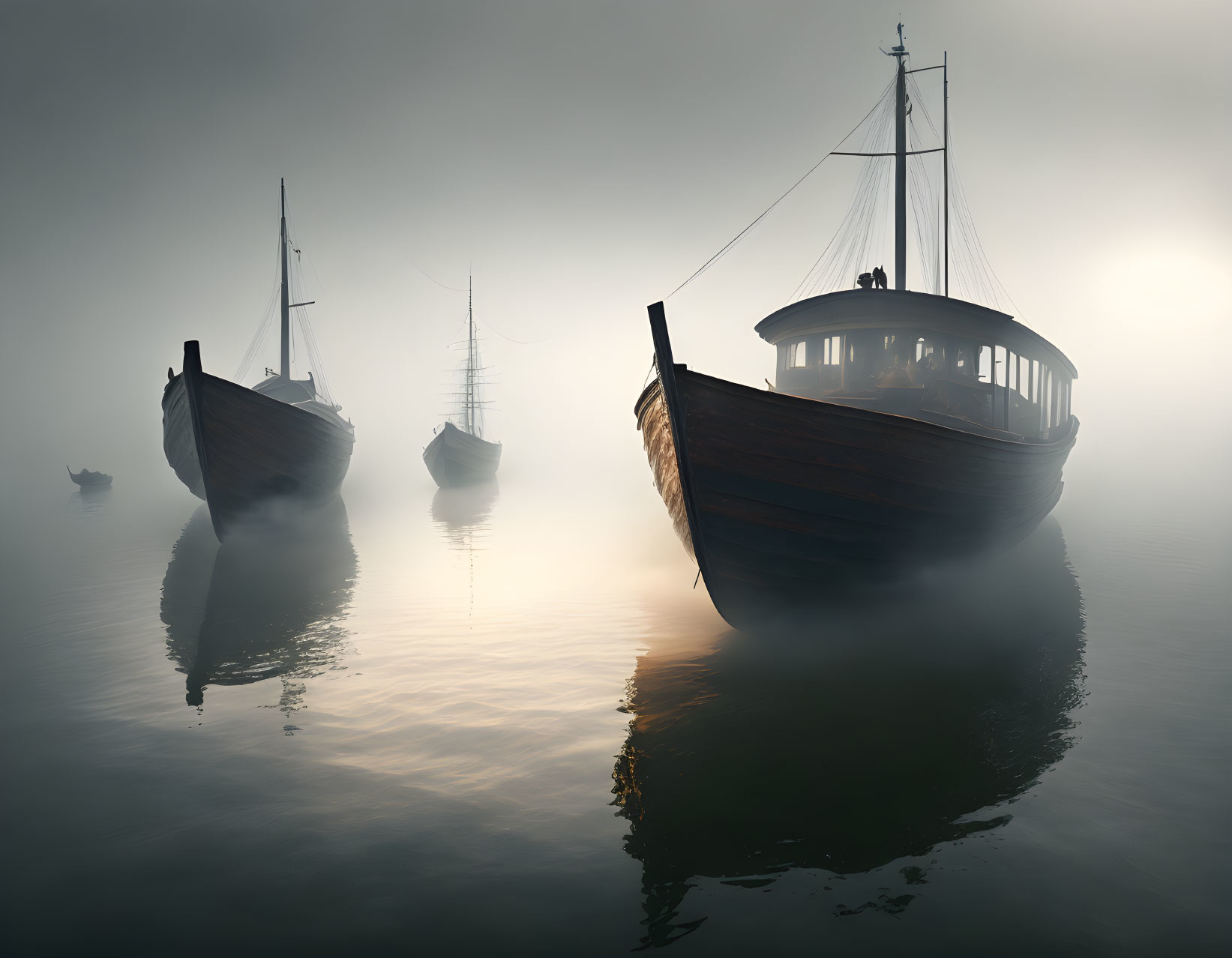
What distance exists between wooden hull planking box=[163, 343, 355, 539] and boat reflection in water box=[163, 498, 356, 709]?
3.27 ft

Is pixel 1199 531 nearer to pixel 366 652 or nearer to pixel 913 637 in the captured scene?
pixel 913 637

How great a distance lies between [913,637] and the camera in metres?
6.42

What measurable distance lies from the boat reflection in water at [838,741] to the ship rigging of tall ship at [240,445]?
1117cm

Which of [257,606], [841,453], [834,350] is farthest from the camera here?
[834,350]

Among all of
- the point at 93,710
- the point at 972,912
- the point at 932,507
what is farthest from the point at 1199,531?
the point at 93,710

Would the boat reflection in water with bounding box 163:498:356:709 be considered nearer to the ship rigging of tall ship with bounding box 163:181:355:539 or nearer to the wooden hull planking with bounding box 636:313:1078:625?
the ship rigging of tall ship with bounding box 163:181:355:539

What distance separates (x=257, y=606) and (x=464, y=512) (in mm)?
12118

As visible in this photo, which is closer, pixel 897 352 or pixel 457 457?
pixel 897 352

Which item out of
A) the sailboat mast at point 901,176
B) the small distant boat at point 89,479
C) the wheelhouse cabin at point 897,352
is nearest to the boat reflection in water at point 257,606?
the wheelhouse cabin at point 897,352

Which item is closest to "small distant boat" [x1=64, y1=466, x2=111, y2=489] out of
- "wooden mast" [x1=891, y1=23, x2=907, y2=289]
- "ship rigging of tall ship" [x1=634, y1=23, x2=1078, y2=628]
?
"ship rigging of tall ship" [x1=634, y1=23, x2=1078, y2=628]

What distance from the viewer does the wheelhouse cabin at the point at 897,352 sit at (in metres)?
8.24

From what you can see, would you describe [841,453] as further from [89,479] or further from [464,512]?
[89,479]

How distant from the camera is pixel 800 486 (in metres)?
6.01

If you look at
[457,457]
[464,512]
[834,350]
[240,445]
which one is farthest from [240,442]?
[457,457]
